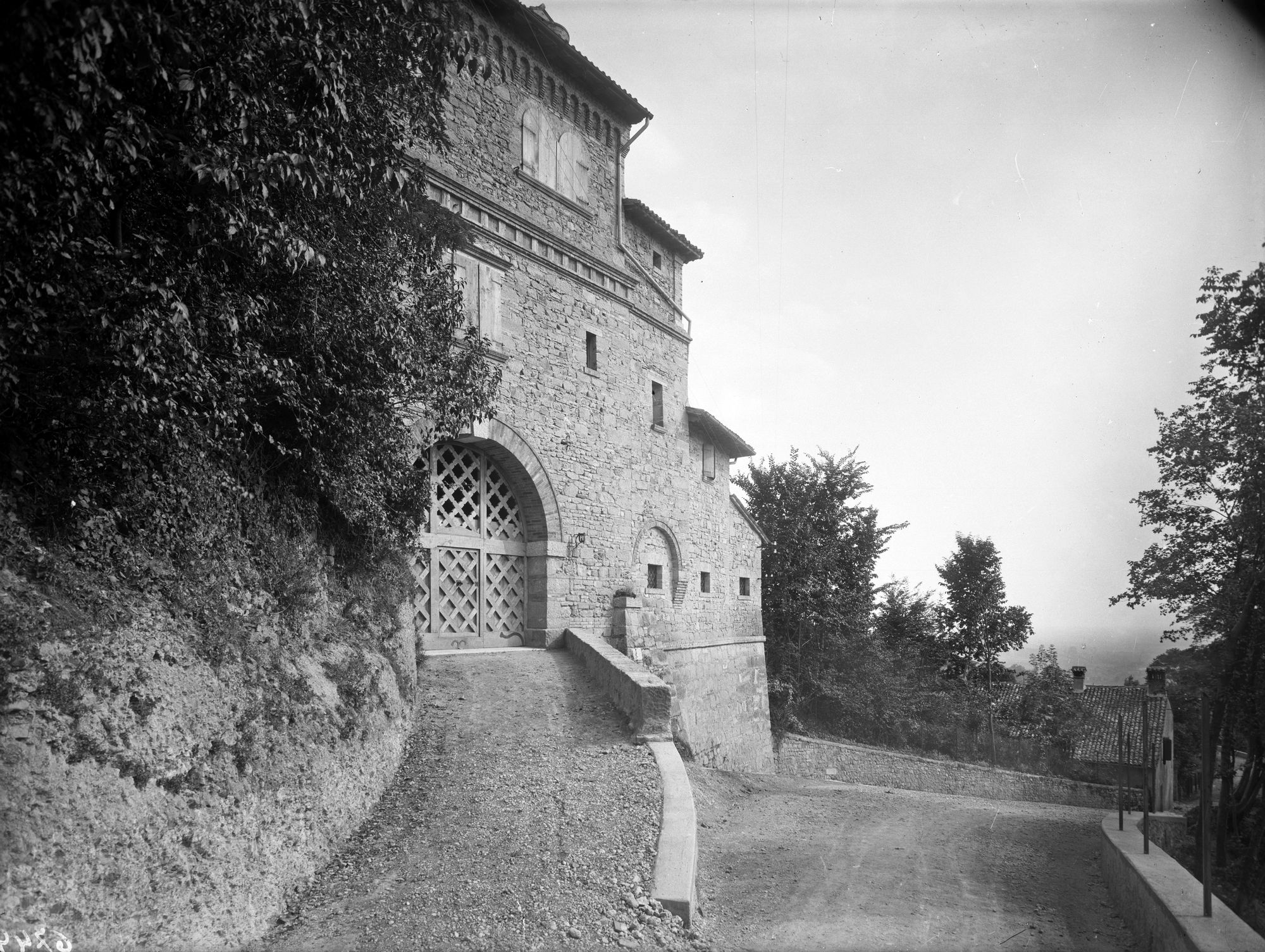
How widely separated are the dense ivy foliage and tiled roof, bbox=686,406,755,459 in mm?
10182

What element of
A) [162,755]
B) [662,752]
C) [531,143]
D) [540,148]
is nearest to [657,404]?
[540,148]

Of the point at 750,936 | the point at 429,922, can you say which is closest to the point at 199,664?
the point at 429,922

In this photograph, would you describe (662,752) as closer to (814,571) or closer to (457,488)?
(457,488)

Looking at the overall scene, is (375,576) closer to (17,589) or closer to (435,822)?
(435,822)

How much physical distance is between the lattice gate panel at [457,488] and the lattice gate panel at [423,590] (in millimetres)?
653

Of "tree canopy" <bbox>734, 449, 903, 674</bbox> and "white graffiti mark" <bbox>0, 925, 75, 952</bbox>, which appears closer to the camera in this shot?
"white graffiti mark" <bbox>0, 925, 75, 952</bbox>

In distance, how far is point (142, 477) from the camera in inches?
196

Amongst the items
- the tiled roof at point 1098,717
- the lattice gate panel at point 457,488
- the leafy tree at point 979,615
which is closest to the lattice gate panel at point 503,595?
the lattice gate panel at point 457,488

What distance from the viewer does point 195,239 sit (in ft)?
16.4

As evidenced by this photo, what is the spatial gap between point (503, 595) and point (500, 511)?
135 cm

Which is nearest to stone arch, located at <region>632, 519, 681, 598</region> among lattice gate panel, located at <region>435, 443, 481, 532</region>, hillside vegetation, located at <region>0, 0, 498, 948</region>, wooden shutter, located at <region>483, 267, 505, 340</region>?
lattice gate panel, located at <region>435, 443, 481, 532</region>

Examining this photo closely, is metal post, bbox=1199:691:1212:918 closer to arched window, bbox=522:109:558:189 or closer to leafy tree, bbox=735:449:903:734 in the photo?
arched window, bbox=522:109:558:189

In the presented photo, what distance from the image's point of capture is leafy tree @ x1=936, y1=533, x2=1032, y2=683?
32.5m

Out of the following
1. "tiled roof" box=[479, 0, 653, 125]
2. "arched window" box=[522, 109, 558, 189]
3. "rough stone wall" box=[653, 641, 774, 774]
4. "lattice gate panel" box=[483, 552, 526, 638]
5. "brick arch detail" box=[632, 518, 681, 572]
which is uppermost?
"tiled roof" box=[479, 0, 653, 125]
